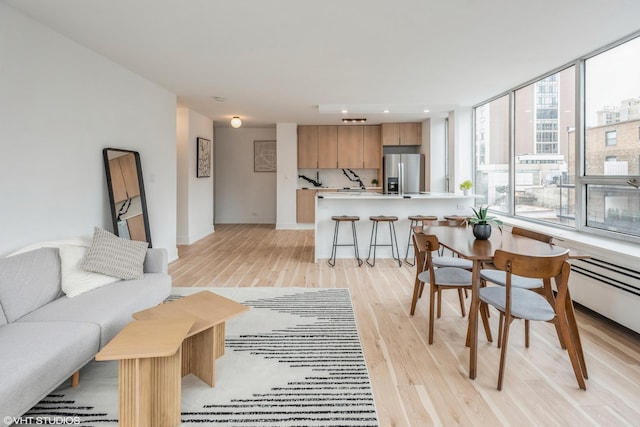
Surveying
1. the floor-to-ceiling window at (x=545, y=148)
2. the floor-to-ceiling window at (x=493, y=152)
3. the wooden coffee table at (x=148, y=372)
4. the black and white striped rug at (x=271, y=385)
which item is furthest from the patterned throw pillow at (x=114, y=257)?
the floor-to-ceiling window at (x=493, y=152)

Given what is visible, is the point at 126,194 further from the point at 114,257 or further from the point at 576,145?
the point at 576,145

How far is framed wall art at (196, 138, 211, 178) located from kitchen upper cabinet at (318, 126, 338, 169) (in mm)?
2571

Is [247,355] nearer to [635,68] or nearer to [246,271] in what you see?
[246,271]

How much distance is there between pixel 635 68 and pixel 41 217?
5.32m

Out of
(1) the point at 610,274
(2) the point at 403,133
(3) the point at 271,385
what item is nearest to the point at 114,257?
(3) the point at 271,385

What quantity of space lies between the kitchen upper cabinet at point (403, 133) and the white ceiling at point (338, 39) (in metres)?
3.02

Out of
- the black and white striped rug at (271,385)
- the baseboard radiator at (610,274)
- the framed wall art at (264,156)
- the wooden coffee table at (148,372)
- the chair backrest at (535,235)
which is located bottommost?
the black and white striped rug at (271,385)

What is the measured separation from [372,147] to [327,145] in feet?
3.57

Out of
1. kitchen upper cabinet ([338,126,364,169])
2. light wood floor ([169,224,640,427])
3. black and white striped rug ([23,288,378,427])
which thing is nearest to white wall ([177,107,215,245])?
light wood floor ([169,224,640,427])

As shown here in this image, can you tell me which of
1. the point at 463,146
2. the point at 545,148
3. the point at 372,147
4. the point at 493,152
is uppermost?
the point at 372,147

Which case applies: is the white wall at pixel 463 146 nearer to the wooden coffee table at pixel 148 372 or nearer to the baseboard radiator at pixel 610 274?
the baseboard radiator at pixel 610 274

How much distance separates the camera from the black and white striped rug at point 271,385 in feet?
6.31

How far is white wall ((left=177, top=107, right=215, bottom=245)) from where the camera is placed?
679 centimetres

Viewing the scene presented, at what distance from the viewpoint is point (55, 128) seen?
3162mm
